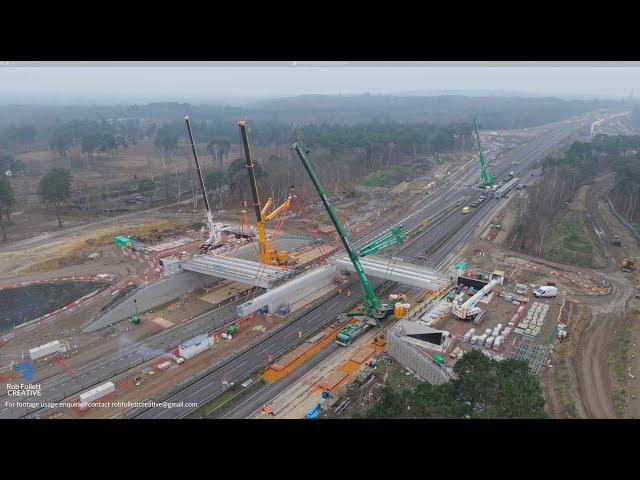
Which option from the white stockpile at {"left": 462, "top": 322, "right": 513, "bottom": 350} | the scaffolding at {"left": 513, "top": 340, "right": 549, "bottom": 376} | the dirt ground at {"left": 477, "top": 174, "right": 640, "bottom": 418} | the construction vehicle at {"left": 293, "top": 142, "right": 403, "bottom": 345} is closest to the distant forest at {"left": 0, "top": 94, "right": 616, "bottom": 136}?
the construction vehicle at {"left": 293, "top": 142, "right": 403, "bottom": 345}

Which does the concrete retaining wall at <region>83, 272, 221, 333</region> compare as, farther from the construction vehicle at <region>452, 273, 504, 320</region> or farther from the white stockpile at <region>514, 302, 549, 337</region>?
the white stockpile at <region>514, 302, 549, 337</region>

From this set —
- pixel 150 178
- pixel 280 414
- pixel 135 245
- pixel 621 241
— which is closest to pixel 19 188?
pixel 150 178

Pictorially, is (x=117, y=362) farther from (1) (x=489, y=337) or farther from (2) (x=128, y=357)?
(1) (x=489, y=337)

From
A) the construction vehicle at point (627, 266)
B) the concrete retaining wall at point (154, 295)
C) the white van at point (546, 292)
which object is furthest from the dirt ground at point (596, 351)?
the concrete retaining wall at point (154, 295)

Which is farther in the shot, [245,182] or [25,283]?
[245,182]

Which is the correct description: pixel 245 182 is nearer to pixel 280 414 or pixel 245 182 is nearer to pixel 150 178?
pixel 150 178

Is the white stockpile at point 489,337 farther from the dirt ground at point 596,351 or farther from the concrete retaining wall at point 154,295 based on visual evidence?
the concrete retaining wall at point 154,295

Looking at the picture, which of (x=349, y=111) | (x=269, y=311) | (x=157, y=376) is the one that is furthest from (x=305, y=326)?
(x=349, y=111)
